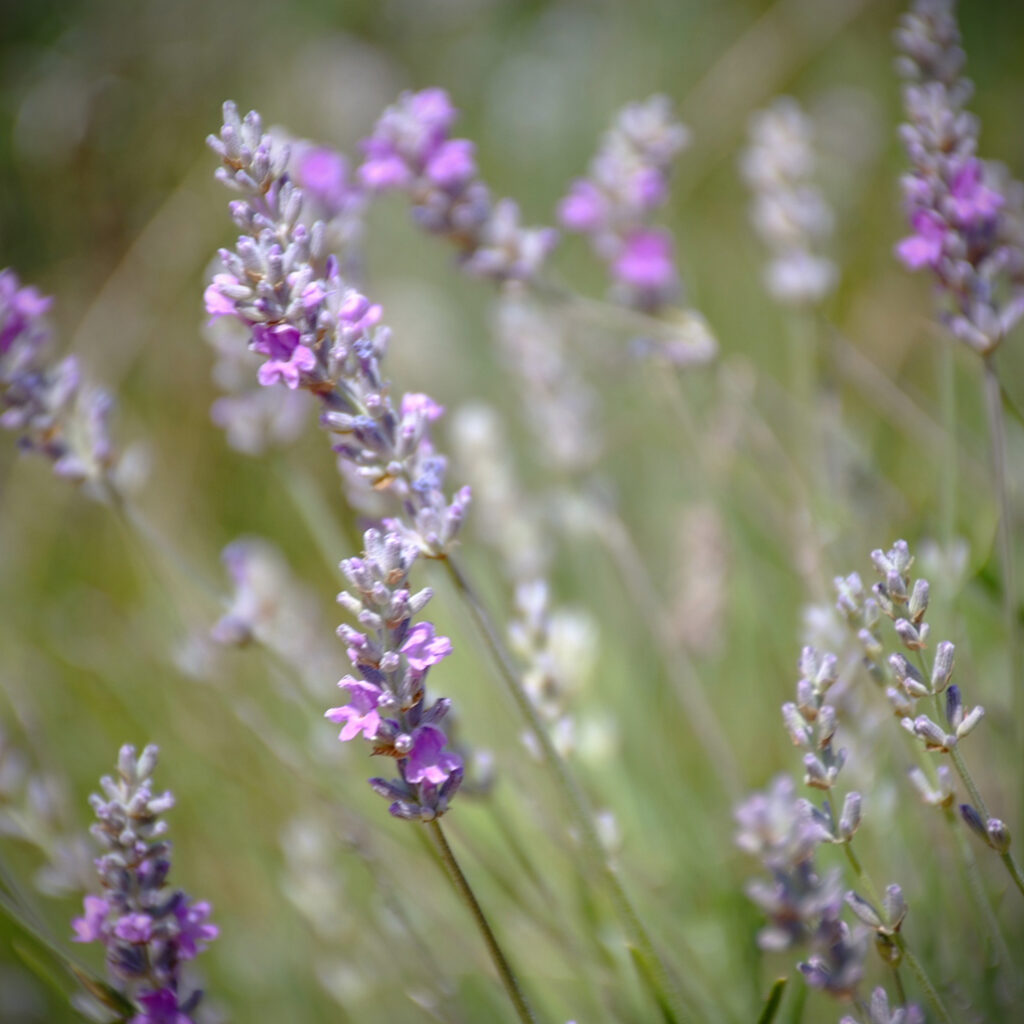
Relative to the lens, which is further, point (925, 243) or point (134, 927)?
point (925, 243)

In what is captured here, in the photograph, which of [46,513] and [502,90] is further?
[502,90]

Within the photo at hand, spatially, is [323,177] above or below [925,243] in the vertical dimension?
A: above

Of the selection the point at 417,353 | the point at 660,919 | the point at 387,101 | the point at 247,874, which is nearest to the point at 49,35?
the point at 387,101

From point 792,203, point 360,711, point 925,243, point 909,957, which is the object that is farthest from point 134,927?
point 792,203

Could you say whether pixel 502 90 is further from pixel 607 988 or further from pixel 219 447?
pixel 607 988

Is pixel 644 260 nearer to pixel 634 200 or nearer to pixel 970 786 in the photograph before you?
pixel 634 200

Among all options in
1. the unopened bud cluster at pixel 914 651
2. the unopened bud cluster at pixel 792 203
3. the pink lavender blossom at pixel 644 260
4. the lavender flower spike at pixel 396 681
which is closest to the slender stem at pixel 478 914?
the lavender flower spike at pixel 396 681
